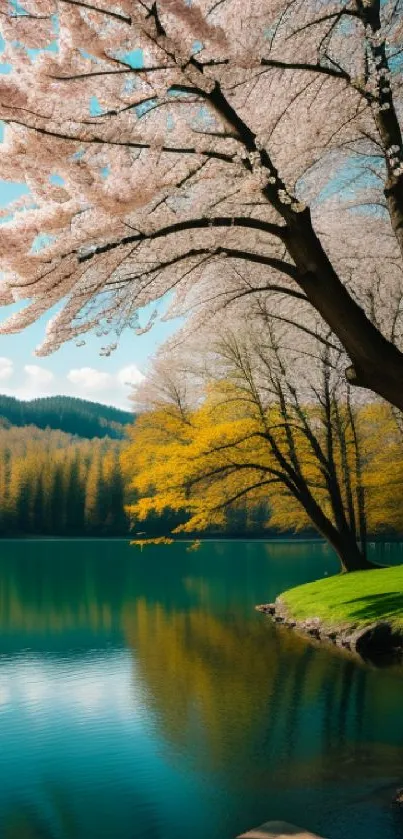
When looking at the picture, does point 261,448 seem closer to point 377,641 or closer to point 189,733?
point 377,641

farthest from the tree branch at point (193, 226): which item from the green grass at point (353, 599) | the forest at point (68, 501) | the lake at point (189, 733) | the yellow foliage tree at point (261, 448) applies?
the forest at point (68, 501)

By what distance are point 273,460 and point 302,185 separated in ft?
32.3

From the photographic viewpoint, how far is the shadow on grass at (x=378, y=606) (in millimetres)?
14367

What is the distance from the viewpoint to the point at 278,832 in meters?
5.70

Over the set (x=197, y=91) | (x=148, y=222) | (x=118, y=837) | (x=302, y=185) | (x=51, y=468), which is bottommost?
(x=118, y=837)

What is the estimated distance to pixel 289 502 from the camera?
2486 cm

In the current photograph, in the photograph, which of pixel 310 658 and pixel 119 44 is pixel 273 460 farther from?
pixel 119 44

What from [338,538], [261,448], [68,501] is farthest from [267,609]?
[68,501]

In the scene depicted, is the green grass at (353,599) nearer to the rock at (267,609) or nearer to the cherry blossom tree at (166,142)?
the rock at (267,609)

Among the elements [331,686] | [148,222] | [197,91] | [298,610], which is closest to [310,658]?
[331,686]

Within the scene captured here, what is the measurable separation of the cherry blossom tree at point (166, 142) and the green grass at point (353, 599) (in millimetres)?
9807

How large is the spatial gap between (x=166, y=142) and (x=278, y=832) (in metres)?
6.18

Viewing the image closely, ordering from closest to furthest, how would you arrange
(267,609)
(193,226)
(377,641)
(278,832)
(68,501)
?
1. (278,832)
2. (193,226)
3. (377,641)
4. (267,609)
5. (68,501)

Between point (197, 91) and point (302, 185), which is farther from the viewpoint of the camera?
point (302, 185)
